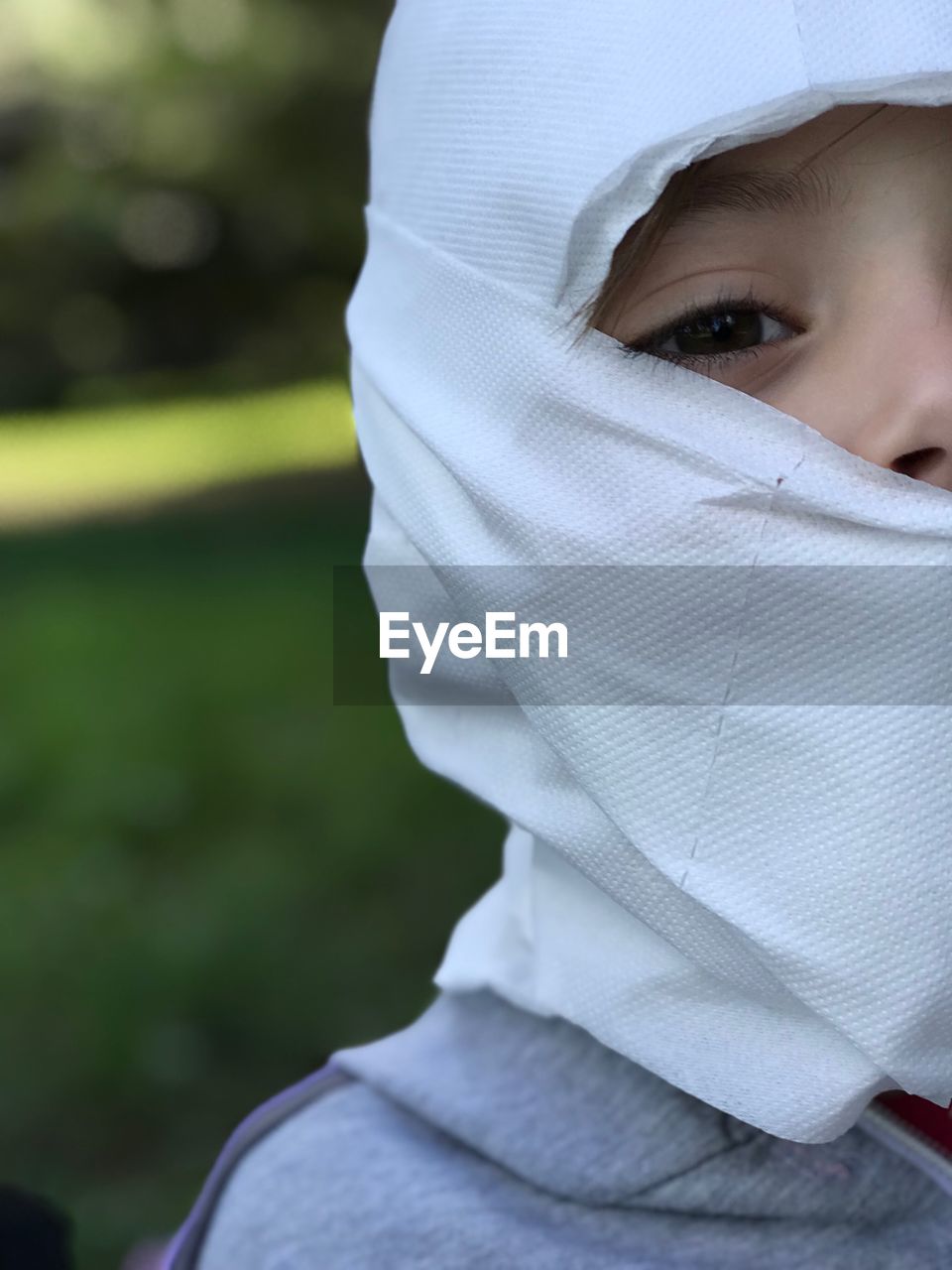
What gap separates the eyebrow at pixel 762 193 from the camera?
1.10 m

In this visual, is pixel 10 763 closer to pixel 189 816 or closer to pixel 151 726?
pixel 151 726

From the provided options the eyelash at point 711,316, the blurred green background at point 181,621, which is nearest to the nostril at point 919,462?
the eyelash at point 711,316

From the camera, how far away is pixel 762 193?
1.12m

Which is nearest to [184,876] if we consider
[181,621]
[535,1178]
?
[181,621]

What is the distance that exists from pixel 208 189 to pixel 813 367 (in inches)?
450

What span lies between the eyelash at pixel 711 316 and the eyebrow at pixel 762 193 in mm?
58

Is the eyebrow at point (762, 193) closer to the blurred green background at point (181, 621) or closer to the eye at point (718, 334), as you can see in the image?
the eye at point (718, 334)

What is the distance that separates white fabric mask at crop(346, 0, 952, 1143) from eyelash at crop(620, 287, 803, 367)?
0.08ft

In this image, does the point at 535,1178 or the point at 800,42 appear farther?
the point at 535,1178

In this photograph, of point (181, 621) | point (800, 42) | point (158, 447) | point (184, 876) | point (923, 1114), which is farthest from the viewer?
point (158, 447)

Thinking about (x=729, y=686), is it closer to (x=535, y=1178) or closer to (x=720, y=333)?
(x=720, y=333)

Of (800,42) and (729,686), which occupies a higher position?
(800,42)

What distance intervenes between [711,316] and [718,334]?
0.02 m

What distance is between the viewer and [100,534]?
32.6 feet
